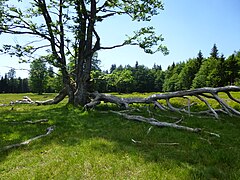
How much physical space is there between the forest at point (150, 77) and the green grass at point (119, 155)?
12.4 m

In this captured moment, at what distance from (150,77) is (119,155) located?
126 meters

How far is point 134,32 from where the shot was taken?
19344mm

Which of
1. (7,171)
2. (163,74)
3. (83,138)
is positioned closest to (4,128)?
(83,138)

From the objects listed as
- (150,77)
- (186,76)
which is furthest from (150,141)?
(150,77)

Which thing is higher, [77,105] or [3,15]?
[3,15]

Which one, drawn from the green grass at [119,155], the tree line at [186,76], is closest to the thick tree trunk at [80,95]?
the tree line at [186,76]

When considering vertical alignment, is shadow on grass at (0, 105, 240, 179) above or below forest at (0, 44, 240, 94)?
below

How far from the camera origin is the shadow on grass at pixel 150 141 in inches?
250

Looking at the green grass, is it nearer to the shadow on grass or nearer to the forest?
the shadow on grass

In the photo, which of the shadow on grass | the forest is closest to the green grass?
the shadow on grass

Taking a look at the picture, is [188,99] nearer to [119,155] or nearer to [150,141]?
[150,141]

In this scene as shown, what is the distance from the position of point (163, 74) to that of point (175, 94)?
122492 millimetres

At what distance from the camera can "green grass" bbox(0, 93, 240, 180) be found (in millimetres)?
5711

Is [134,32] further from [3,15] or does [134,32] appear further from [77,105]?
[3,15]
